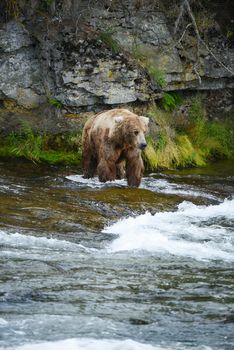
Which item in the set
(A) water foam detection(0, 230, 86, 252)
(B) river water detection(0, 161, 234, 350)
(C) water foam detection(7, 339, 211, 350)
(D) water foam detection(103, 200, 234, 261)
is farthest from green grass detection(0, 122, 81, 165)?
(C) water foam detection(7, 339, 211, 350)

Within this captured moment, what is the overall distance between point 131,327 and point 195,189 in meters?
6.76

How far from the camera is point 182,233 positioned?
9188mm

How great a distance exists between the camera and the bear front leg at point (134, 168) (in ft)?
38.6

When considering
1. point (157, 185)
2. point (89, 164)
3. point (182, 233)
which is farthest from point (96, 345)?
point (89, 164)

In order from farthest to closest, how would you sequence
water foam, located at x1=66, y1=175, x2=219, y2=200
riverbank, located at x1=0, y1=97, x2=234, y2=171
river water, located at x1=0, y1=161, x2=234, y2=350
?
riverbank, located at x1=0, y1=97, x2=234, y2=171, water foam, located at x1=66, y1=175, x2=219, y2=200, river water, located at x1=0, y1=161, x2=234, y2=350

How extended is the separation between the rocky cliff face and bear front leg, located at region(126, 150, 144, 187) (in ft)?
11.5

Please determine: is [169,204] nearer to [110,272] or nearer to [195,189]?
[195,189]

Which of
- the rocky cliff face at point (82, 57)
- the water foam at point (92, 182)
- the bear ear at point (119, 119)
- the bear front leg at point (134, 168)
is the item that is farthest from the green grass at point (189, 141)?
the bear ear at point (119, 119)

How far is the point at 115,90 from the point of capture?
15.2 m

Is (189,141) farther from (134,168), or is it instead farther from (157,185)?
(134,168)

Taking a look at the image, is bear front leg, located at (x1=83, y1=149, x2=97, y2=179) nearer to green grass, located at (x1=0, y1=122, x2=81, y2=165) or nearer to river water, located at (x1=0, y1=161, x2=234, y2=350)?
river water, located at (x1=0, y1=161, x2=234, y2=350)

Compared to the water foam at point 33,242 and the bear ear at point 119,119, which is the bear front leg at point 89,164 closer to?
the bear ear at point 119,119

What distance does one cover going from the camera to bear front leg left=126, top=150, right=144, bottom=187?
1177 centimetres

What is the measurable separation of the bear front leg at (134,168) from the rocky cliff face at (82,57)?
351 centimetres
